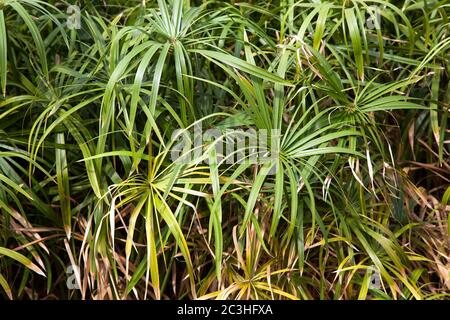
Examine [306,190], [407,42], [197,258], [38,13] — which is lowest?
[197,258]

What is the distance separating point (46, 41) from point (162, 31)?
0.33m

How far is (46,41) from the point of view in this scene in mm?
1536

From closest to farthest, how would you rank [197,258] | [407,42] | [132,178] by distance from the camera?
[132,178]
[197,258]
[407,42]

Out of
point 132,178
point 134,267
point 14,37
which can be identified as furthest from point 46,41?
point 134,267

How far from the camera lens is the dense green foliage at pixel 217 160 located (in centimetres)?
132

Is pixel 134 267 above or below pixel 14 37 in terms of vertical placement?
below

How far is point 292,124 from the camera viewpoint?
1.46 m

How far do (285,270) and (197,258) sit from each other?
0.21 m

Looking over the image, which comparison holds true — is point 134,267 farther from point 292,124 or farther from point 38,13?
A: point 38,13

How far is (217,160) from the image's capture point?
1.36m

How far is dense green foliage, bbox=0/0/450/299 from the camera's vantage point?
132 centimetres

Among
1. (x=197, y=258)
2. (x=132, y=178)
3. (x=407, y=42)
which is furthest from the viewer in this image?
(x=407, y=42)

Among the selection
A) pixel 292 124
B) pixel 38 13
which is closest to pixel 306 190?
pixel 292 124
